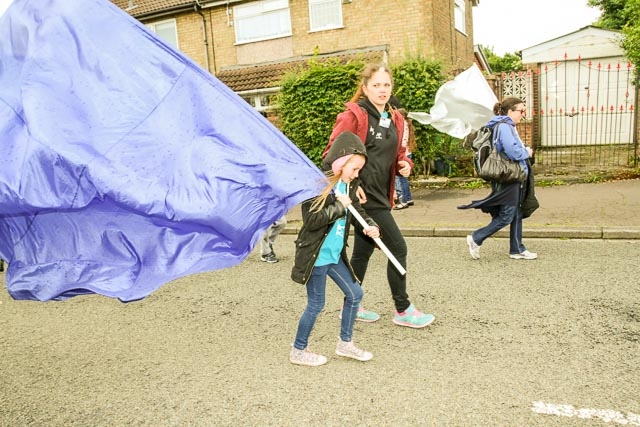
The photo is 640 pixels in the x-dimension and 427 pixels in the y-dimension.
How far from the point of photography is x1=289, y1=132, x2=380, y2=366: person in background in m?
3.62

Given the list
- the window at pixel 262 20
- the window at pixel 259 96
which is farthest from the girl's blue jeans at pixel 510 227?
the window at pixel 262 20

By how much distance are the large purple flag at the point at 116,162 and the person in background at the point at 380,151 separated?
1074 mm

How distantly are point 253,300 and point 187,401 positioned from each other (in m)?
1.96

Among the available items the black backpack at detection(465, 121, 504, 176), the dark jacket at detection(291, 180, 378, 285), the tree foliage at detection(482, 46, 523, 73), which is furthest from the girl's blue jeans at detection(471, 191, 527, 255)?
the tree foliage at detection(482, 46, 523, 73)

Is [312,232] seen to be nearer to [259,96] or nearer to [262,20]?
[259,96]

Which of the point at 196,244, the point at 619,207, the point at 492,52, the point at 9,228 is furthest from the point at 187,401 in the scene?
the point at 492,52

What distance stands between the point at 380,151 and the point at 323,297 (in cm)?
119

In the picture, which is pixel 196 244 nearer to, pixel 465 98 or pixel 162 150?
pixel 162 150

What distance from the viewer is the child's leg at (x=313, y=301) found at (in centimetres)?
383

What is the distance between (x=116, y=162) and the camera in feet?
10.3

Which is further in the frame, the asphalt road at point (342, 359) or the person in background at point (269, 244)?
the person in background at point (269, 244)

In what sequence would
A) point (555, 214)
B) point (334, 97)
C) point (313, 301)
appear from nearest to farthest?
point (313, 301) < point (555, 214) < point (334, 97)

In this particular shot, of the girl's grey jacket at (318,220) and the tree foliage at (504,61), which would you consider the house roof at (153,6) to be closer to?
the girl's grey jacket at (318,220)

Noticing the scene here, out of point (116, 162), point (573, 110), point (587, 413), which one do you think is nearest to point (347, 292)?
point (587, 413)
